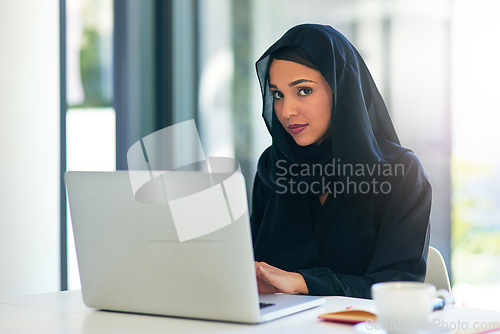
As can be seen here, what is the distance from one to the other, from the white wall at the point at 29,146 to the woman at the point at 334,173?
1.11 metres

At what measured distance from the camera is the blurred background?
2117 mm

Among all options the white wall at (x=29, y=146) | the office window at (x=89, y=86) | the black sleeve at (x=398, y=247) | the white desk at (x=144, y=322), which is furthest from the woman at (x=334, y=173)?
the office window at (x=89, y=86)

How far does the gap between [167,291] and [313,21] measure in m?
1.78

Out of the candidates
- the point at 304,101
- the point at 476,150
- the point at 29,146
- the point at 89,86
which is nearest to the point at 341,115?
the point at 304,101

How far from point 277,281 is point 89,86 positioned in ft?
6.50

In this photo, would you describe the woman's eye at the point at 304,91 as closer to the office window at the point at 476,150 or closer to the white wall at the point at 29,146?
the office window at the point at 476,150

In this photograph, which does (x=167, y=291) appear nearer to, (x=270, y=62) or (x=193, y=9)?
(x=270, y=62)

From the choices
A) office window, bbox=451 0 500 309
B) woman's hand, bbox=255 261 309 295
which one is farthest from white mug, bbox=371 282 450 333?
office window, bbox=451 0 500 309

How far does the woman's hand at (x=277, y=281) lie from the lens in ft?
3.83

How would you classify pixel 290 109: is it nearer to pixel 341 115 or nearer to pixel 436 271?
pixel 341 115

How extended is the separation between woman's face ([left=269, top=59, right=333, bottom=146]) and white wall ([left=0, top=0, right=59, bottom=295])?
1.18m

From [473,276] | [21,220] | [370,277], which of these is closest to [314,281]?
[370,277]

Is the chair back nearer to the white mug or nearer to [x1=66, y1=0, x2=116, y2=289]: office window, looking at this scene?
the white mug

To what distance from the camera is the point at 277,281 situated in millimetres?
1185
